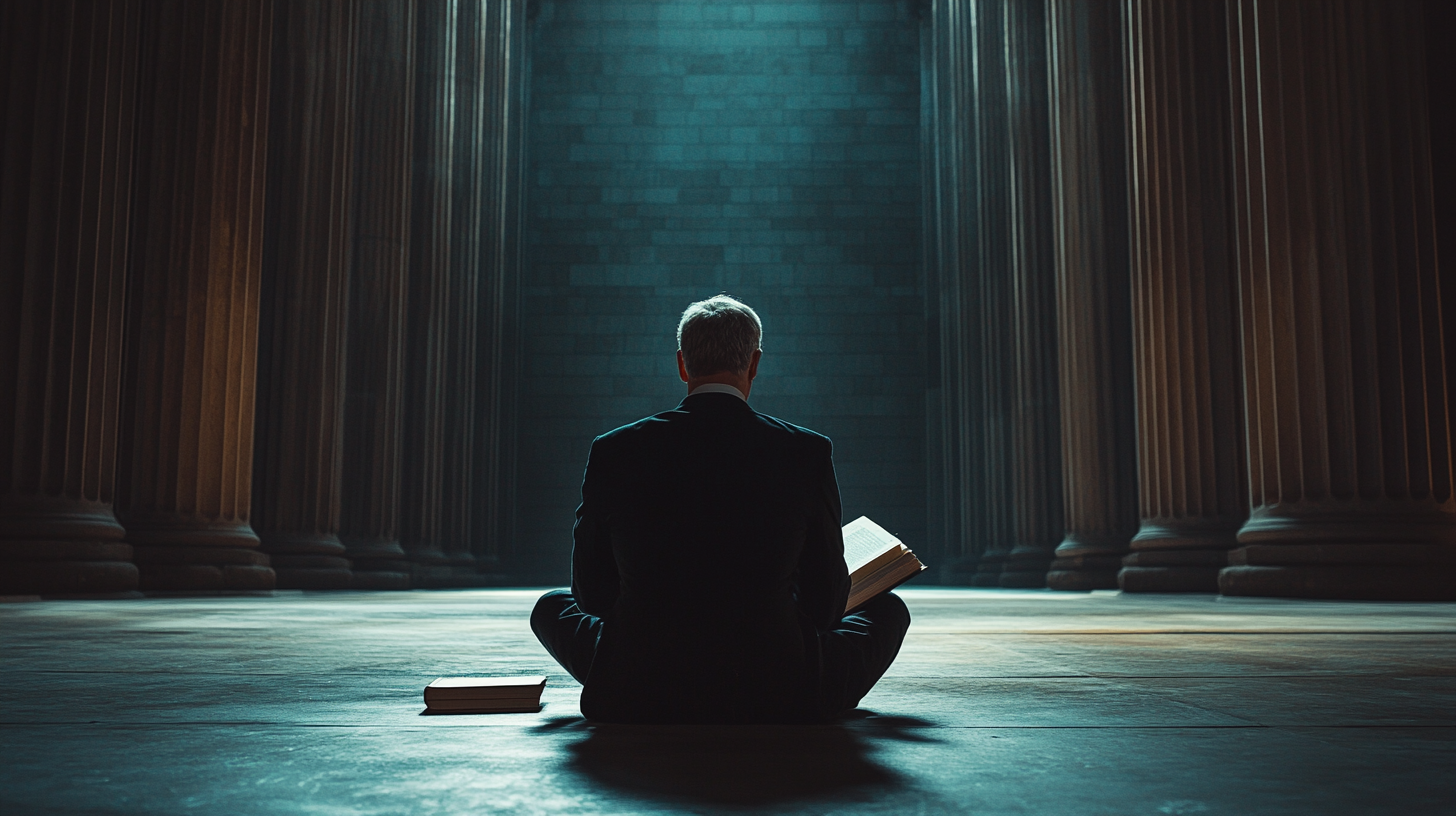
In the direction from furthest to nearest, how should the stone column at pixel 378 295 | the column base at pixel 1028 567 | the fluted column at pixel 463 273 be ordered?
1. the fluted column at pixel 463 273
2. the column base at pixel 1028 567
3. the stone column at pixel 378 295

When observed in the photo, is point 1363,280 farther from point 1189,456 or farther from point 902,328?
point 902,328

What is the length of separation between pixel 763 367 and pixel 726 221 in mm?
3135

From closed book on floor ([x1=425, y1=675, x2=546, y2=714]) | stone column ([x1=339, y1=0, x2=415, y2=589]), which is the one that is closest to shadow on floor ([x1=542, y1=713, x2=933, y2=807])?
closed book on floor ([x1=425, y1=675, x2=546, y2=714])

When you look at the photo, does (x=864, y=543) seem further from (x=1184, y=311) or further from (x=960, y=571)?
(x=960, y=571)

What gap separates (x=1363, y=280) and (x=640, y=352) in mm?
18714

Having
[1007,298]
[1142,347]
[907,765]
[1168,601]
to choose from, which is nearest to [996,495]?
[1007,298]

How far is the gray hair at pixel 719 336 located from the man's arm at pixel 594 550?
28cm

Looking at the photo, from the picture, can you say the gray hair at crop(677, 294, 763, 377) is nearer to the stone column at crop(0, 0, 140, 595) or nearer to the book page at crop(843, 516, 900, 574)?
the book page at crop(843, 516, 900, 574)

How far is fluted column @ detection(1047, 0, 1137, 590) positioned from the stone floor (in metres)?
9.72

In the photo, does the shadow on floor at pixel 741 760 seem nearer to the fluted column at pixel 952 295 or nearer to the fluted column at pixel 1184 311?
the fluted column at pixel 1184 311

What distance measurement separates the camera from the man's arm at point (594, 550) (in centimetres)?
290

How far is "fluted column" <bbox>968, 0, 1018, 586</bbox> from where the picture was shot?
21.3 m

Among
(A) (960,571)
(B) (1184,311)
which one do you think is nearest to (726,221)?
(A) (960,571)

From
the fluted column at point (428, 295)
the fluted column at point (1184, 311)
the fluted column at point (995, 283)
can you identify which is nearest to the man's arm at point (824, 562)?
the fluted column at point (1184, 311)
